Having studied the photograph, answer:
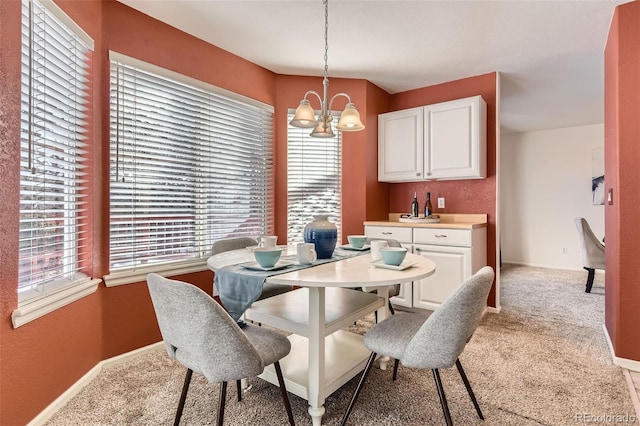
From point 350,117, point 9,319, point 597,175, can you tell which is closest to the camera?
point 9,319

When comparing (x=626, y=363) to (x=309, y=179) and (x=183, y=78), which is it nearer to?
(x=309, y=179)

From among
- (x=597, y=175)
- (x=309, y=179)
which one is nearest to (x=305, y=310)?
(x=309, y=179)

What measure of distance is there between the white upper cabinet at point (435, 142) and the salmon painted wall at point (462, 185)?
11cm

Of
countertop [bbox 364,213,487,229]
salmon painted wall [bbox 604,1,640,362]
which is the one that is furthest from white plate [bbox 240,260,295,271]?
salmon painted wall [bbox 604,1,640,362]

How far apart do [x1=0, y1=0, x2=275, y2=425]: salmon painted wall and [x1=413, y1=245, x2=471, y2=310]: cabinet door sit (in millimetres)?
1974

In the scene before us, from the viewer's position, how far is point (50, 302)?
165 centimetres

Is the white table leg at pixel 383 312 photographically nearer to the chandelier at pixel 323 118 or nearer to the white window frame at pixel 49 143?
the chandelier at pixel 323 118

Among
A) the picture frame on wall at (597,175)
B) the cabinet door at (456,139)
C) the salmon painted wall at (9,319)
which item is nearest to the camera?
the salmon painted wall at (9,319)

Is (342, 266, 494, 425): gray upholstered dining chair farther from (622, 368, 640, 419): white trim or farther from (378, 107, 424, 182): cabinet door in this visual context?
(378, 107, 424, 182): cabinet door

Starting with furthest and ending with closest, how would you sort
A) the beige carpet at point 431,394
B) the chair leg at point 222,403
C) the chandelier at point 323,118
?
1. the chandelier at point 323,118
2. the beige carpet at point 431,394
3. the chair leg at point 222,403

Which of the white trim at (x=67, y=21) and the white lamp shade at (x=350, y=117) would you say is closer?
the white trim at (x=67, y=21)

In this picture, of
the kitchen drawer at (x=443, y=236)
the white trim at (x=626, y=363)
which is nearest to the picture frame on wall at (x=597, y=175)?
the kitchen drawer at (x=443, y=236)

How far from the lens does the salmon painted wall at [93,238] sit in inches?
56.4

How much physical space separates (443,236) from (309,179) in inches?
57.1
